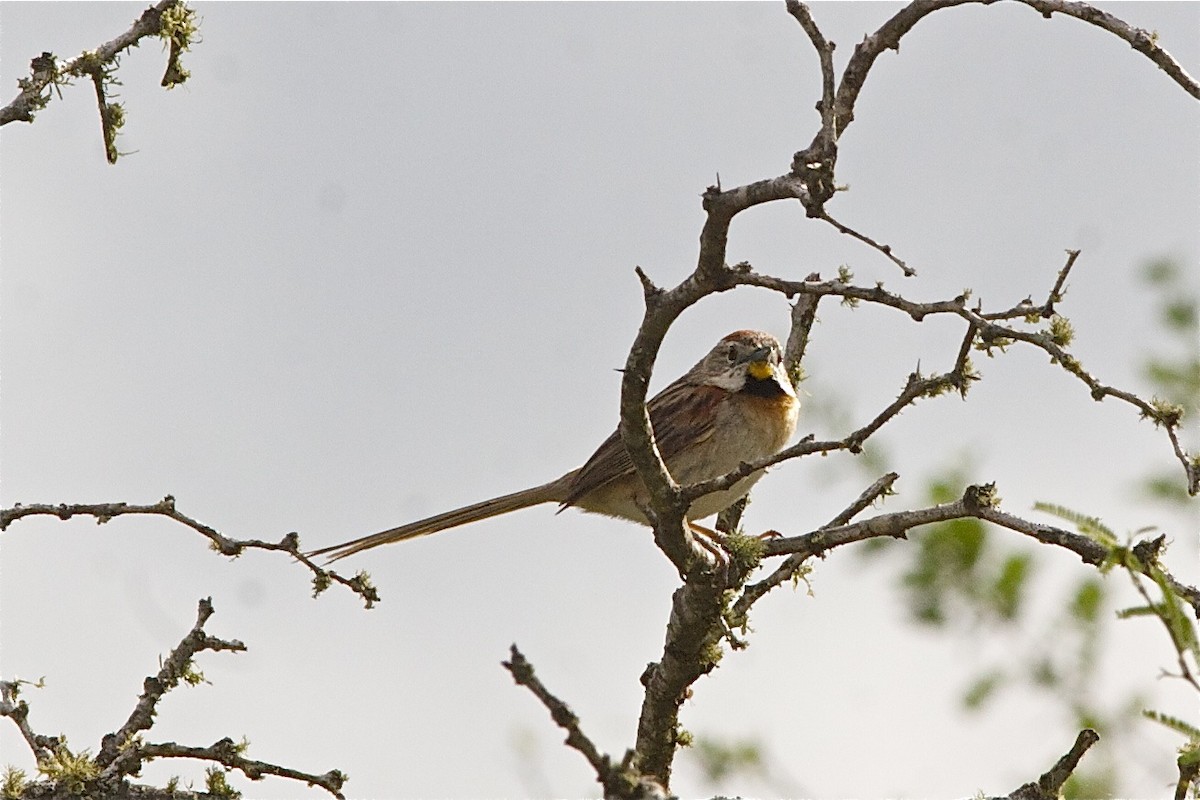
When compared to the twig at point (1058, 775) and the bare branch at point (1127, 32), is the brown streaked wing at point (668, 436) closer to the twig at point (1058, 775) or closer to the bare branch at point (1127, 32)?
the twig at point (1058, 775)

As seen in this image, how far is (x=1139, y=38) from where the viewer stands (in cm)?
430

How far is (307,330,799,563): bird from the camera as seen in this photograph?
24.7 feet

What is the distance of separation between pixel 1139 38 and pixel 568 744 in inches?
107

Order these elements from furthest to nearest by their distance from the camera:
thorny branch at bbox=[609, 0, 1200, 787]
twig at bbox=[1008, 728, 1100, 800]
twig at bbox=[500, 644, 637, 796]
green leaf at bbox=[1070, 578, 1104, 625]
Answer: green leaf at bbox=[1070, 578, 1104, 625], twig at bbox=[1008, 728, 1100, 800], thorny branch at bbox=[609, 0, 1200, 787], twig at bbox=[500, 644, 637, 796]

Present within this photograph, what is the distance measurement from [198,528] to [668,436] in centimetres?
317

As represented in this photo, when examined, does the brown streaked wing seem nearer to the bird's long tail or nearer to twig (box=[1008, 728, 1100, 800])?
the bird's long tail

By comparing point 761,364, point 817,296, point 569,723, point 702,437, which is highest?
point 761,364

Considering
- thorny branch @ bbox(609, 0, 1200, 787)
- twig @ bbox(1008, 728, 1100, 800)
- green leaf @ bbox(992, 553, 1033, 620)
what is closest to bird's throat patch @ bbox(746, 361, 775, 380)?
green leaf @ bbox(992, 553, 1033, 620)

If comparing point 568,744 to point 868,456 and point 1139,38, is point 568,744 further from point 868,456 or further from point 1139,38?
point 868,456

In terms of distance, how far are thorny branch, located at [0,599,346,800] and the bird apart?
93.3 inches

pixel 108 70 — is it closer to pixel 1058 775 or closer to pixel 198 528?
pixel 198 528

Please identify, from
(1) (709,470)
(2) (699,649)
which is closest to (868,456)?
(1) (709,470)

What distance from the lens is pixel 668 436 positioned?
302 inches

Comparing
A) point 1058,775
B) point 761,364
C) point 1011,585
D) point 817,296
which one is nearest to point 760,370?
point 761,364
